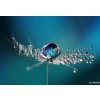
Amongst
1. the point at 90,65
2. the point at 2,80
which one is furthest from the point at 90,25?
the point at 2,80

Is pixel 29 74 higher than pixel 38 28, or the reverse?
pixel 38 28

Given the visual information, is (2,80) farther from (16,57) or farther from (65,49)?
(65,49)

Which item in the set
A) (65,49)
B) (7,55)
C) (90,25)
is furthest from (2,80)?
(90,25)

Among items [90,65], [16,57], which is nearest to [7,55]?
[16,57]

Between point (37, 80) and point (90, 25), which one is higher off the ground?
point (90, 25)

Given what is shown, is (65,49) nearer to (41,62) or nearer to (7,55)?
(41,62)

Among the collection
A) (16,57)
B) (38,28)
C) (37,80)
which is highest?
(38,28)
